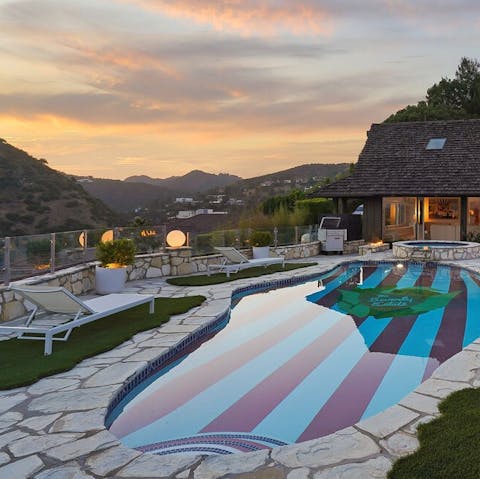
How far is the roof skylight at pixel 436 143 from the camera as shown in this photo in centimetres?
2249

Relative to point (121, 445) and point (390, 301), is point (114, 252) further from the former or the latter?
point (121, 445)

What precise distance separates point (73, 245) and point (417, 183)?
1483 centimetres

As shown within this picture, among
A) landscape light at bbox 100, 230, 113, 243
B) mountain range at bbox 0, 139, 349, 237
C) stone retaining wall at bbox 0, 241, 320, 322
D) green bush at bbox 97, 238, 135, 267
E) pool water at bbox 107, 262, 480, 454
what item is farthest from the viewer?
mountain range at bbox 0, 139, 349, 237

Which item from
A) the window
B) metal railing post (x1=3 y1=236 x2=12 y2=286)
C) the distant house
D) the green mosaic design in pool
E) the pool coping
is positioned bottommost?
the green mosaic design in pool

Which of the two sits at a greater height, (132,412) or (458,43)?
(458,43)

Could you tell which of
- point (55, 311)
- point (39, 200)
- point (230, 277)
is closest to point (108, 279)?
point (230, 277)

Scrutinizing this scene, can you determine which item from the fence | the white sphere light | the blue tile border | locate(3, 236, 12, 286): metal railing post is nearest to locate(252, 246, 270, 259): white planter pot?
the fence

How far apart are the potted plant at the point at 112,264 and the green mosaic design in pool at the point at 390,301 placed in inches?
189

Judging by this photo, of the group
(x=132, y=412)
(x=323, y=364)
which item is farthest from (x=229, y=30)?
(x=132, y=412)

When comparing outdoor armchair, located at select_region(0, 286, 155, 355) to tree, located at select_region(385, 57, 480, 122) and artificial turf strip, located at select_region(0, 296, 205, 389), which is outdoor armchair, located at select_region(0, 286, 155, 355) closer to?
artificial turf strip, located at select_region(0, 296, 205, 389)

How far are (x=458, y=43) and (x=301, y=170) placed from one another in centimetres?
3178

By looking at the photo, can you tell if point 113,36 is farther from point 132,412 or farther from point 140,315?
point 132,412

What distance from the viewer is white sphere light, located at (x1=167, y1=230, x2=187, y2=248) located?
1360cm

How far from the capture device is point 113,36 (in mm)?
14898
